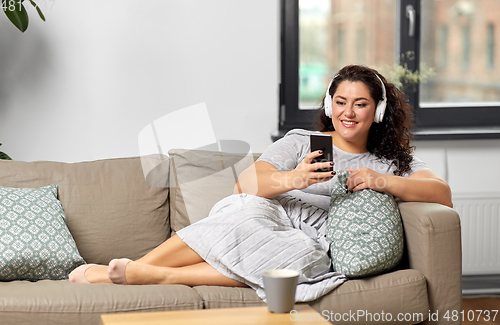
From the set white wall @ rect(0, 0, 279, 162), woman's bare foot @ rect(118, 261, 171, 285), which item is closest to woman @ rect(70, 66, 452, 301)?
woman's bare foot @ rect(118, 261, 171, 285)

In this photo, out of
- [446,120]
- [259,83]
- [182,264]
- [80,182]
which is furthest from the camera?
[446,120]

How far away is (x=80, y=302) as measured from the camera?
52.9 inches

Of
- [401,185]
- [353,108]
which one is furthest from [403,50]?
[401,185]

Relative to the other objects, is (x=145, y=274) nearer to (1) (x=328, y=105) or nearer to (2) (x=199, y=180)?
(2) (x=199, y=180)

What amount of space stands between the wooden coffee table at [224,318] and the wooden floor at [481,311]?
140 centimetres

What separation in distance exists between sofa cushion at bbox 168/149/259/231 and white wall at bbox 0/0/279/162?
53 cm

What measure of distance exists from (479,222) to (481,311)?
435mm

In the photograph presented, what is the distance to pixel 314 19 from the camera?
2.60 meters

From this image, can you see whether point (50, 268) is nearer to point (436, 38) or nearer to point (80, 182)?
point (80, 182)

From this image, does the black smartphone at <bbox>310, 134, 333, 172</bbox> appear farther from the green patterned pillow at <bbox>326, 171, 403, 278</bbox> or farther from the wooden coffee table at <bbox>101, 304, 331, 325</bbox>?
the wooden coffee table at <bbox>101, 304, 331, 325</bbox>

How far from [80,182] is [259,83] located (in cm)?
105

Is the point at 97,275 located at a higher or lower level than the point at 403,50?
lower

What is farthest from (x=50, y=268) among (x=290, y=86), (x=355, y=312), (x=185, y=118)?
(x=290, y=86)

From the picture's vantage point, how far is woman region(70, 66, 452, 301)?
146cm
